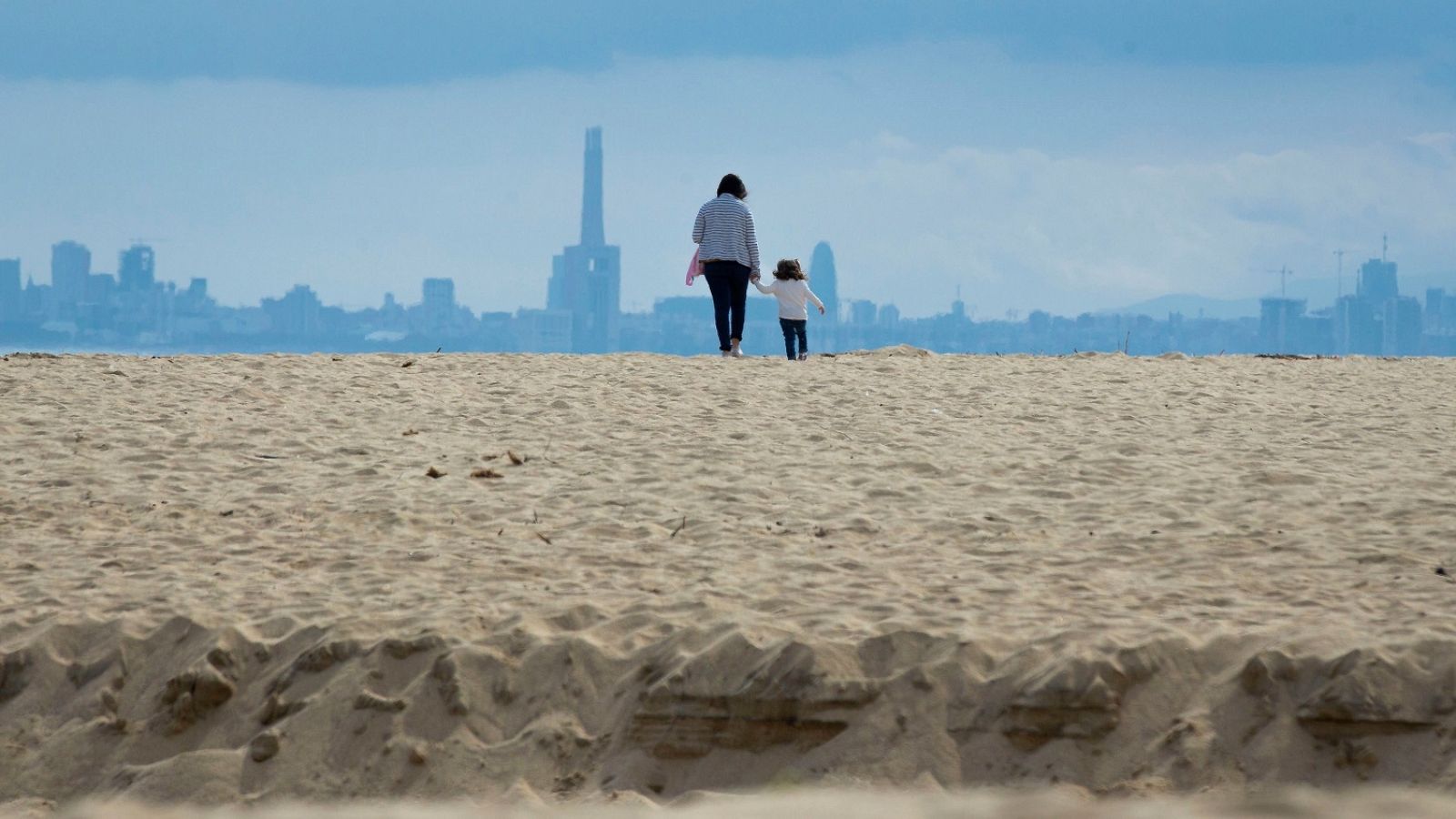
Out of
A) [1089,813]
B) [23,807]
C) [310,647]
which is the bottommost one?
[23,807]

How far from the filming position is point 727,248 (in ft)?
52.5

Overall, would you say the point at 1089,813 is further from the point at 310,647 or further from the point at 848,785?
the point at 310,647

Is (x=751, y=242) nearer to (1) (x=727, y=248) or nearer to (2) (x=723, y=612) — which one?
(1) (x=727, y=248)

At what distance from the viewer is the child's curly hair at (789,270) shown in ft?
57.6

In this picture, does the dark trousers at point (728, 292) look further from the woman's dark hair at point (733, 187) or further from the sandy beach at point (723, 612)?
the sandy beach at point (723, 612)

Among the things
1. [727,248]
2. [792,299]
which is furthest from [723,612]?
[792,299]

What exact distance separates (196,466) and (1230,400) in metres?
8.82

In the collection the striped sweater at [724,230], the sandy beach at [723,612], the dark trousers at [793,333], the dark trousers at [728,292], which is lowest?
the sandy beach at [723,612]

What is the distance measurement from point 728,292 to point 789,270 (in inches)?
54.3

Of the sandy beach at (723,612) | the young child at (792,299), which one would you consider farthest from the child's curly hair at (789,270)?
the sandy beach at (723,612)

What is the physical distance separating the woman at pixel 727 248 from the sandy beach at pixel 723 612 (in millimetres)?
3785

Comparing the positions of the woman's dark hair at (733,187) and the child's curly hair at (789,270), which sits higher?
the woman's dark hair at (733,187)

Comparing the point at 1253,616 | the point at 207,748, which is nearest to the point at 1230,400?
the point at 1253,616

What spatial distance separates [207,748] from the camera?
7047 millimetres
